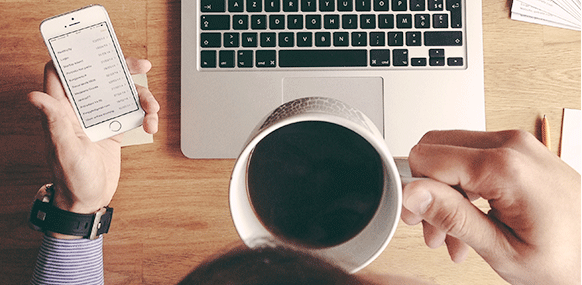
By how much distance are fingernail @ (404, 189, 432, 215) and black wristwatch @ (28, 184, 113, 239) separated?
1.39ft

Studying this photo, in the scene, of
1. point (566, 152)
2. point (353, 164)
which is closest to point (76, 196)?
point (353, 164)

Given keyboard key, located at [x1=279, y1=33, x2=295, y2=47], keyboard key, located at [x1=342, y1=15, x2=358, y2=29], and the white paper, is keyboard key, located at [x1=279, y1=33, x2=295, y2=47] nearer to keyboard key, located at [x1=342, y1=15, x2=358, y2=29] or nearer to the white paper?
keyboard key, located at [x1=342, y1=15, x2=358, y2=29]

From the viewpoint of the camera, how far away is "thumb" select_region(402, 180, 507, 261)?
318 mm

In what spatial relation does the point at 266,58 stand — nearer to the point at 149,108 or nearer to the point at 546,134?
the point at 149,108

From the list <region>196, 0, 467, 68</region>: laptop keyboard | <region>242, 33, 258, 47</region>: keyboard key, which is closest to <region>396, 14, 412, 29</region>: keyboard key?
<region>196, 0, 467, 68</region>: laptop keyboard

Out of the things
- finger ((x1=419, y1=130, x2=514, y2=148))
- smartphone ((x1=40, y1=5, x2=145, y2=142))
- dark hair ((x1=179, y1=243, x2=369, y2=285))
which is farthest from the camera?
smartphone ((x1=40, y1=5, x2=145, y2=142))

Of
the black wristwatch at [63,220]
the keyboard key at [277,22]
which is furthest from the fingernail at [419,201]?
the black wristwatch at [63,220]

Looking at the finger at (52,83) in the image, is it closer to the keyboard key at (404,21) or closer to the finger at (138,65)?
the finger at (138,65)

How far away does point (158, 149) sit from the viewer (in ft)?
1.79

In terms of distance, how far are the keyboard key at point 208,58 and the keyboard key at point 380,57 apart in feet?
0.75

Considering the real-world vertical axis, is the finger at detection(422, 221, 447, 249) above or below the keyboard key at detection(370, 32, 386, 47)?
below

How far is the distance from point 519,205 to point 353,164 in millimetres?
167

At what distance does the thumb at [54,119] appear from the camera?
46 cm

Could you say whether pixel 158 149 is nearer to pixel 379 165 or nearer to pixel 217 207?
pixel 217 207
